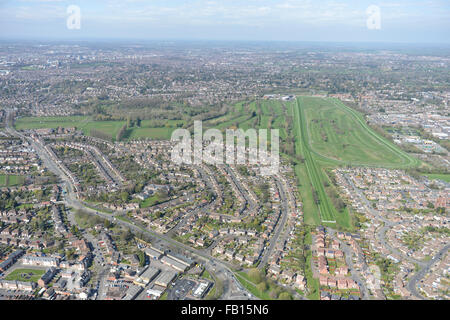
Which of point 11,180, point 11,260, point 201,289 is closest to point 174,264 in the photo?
point 201,289

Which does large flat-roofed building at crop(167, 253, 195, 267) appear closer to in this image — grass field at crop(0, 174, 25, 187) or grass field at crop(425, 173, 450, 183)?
grass field at crop(0, 174, 25, 187)

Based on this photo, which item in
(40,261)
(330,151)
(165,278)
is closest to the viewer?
(165,278)

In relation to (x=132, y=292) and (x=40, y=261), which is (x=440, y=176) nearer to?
(x=132, y=292)

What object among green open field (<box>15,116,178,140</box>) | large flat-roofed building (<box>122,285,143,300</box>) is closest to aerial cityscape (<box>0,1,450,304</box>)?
large flat-roofed building (<box>122,285,143,300</box>)

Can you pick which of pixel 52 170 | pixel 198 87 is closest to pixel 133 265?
pixel 52 170

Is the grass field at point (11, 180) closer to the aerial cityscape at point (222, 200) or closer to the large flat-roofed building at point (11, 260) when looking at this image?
the aerial cityscape at point (222, 200)

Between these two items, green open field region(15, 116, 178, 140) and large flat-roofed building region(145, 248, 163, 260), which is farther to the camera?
green open field region(15, 116, 178, 140)
